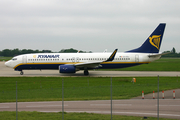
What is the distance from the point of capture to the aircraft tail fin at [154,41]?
3281 cm

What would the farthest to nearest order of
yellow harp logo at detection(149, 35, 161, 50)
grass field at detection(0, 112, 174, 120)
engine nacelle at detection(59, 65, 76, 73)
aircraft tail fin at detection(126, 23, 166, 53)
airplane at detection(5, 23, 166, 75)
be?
yellow harp logo at detection(149, 35, 161, 50), aircraft tail fin at detection(126, 23, 166, 53), airplane at detection(5, 23, 166, 75), engine nacelle at detection(59, 65, 76, 73), grass field at detection(0, 112, 174, 120)

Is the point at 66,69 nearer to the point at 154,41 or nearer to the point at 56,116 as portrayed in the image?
the point at 154,41

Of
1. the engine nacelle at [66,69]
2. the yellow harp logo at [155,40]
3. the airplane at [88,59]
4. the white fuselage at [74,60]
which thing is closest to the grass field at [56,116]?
the engine nacelle at [66,69]

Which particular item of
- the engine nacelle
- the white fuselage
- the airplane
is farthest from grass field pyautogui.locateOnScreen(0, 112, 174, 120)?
the white fuselage

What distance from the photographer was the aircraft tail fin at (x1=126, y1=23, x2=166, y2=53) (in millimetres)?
32812

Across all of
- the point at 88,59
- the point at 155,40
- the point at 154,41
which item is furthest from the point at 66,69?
the point at 155,40

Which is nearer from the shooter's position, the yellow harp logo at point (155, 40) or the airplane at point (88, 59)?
the airplane at point (88, 59)

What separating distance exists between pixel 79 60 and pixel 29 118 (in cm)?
2245

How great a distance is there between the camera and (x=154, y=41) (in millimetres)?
33062

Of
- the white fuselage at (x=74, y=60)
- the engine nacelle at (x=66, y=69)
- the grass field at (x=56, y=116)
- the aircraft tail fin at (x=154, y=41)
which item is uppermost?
the aircraft tail fin at (x=154, y=41)

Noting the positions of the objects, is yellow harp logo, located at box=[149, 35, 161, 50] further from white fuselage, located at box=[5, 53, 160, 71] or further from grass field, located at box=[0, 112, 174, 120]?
grass field, located at box=[0, 112, 174, 120]

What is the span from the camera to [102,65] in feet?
105

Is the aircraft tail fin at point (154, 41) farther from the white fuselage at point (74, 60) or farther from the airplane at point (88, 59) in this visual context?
the white fuselage at point (74, 60)

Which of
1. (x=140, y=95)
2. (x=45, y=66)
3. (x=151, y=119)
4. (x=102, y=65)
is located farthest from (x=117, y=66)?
(x=151, y=119)
